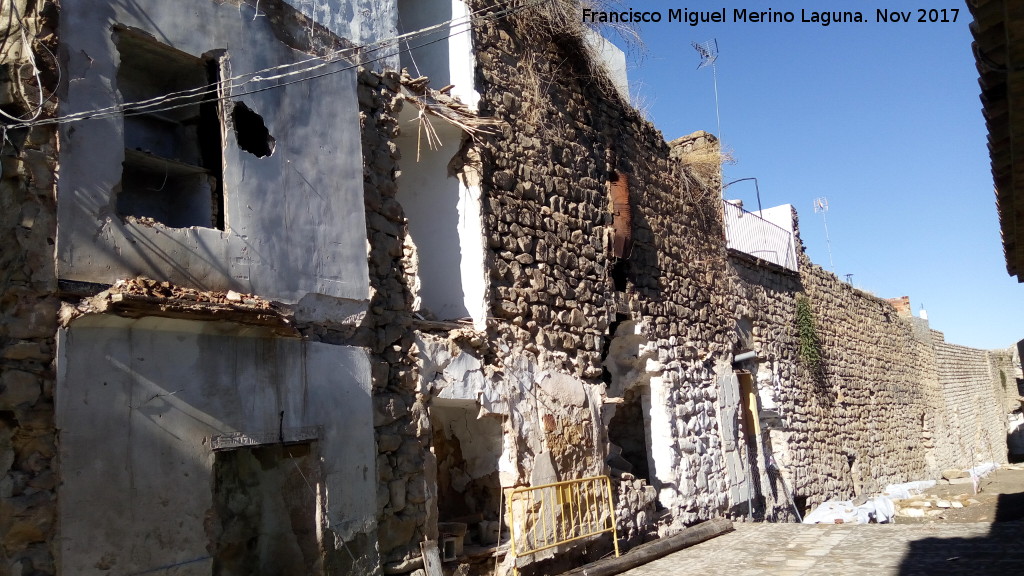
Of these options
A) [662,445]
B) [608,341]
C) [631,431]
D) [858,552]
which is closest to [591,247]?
[608,341]

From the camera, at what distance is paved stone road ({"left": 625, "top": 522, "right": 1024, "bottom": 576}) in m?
6.99

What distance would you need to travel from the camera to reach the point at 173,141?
5.69 metres

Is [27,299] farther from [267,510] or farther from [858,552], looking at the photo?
[858,552]

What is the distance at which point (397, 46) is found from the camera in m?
7.23

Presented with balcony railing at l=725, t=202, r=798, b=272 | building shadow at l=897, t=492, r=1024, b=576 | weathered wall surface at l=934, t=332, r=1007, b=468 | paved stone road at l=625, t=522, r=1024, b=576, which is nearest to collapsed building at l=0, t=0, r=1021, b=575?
paved stone road at l=625, t=522, r=1024, b=576

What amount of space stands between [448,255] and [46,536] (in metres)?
4.35

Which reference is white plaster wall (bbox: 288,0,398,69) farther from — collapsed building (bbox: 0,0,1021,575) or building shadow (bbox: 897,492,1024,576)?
building shadow (bbox: 897,492,1024,576)

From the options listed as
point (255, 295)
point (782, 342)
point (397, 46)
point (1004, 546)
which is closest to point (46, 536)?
point (255, 295)

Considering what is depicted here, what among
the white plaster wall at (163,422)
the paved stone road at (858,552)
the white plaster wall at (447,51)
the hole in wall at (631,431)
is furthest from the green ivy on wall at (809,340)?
the white plaster wall at (163,422)

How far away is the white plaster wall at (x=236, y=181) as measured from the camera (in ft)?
14.9

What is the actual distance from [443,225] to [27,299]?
13.5ft

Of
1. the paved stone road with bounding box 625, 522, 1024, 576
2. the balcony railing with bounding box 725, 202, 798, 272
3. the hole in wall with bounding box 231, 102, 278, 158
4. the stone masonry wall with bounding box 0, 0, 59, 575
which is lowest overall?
the paved stone road with bounding box 625, 522, 1024, 576

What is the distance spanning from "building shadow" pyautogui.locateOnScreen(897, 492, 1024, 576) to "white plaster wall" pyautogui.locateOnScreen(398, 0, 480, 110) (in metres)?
5.67

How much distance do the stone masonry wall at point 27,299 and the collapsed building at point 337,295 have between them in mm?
12
